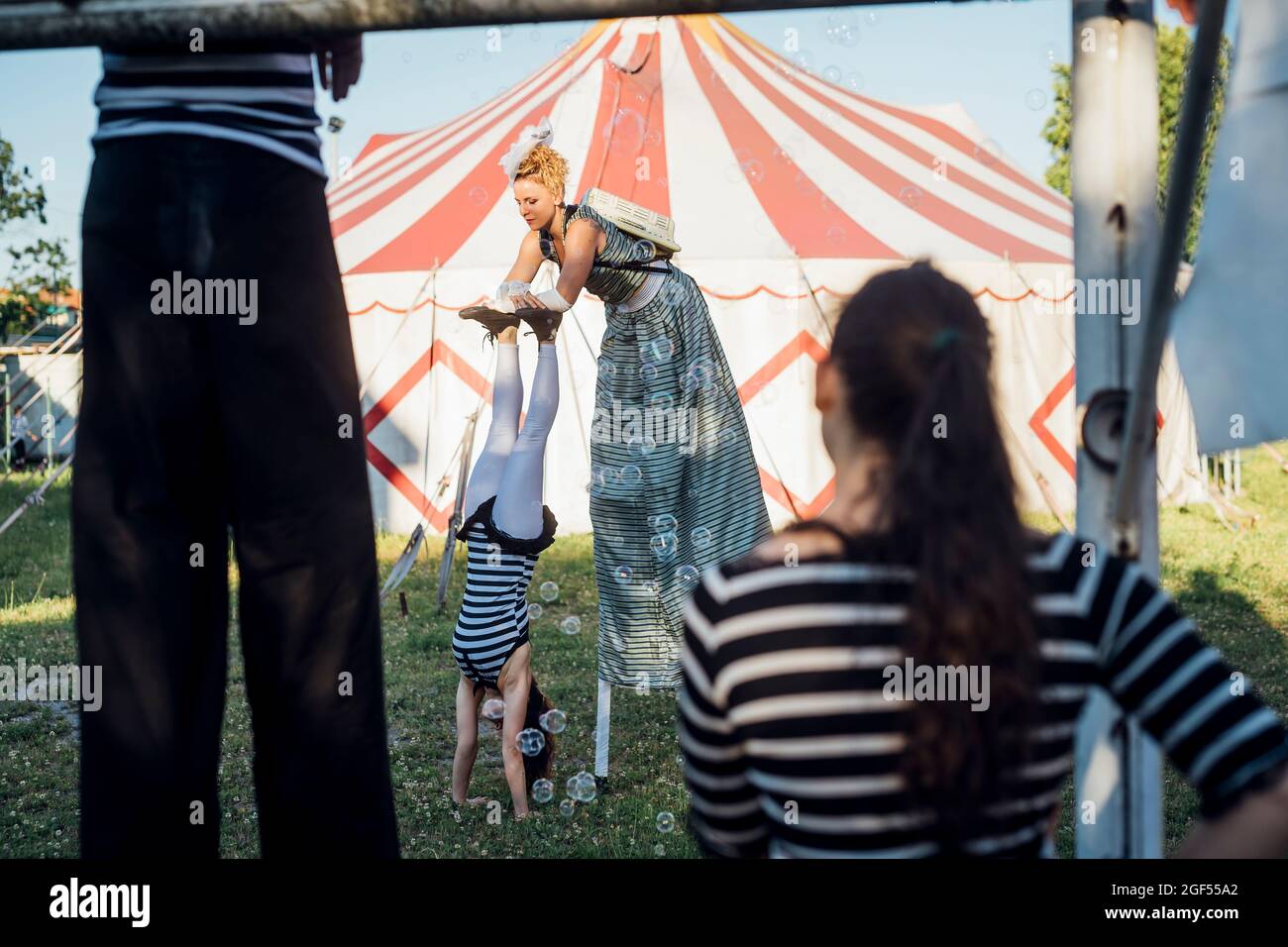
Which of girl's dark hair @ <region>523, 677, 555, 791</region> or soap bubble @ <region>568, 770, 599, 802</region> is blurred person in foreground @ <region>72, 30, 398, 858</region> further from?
girl's dark hair @ <region>523, 677, 555, 791</region>

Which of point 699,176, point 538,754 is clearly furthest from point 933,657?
point 699,176

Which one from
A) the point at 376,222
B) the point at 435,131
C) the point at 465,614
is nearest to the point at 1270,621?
the point at 465,614

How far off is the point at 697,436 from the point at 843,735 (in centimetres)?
268

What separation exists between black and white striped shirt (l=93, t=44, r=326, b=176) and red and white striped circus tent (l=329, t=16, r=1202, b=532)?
6470 mm

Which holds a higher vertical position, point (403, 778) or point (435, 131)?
point (435, 131)

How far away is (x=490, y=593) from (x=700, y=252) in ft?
17.8

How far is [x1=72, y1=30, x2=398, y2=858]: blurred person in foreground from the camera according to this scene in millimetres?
1477

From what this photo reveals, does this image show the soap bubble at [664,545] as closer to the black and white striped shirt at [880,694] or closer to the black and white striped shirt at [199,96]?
the black and white striped shirt at [199,96]

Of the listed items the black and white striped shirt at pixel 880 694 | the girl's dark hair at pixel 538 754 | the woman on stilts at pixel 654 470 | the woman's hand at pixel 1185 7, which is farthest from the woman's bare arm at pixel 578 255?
the black and white striped shirt at pixel 880 694

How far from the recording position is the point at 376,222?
9.13 metres

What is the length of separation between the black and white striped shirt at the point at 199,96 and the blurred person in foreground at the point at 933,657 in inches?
32.1

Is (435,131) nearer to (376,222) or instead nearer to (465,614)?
(376,222)

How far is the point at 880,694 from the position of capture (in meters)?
1.16

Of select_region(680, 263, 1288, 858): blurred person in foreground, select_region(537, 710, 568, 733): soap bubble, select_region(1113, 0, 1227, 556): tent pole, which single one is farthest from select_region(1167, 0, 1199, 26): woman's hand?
select_region(537, 710, 568, 733): soap bubble
